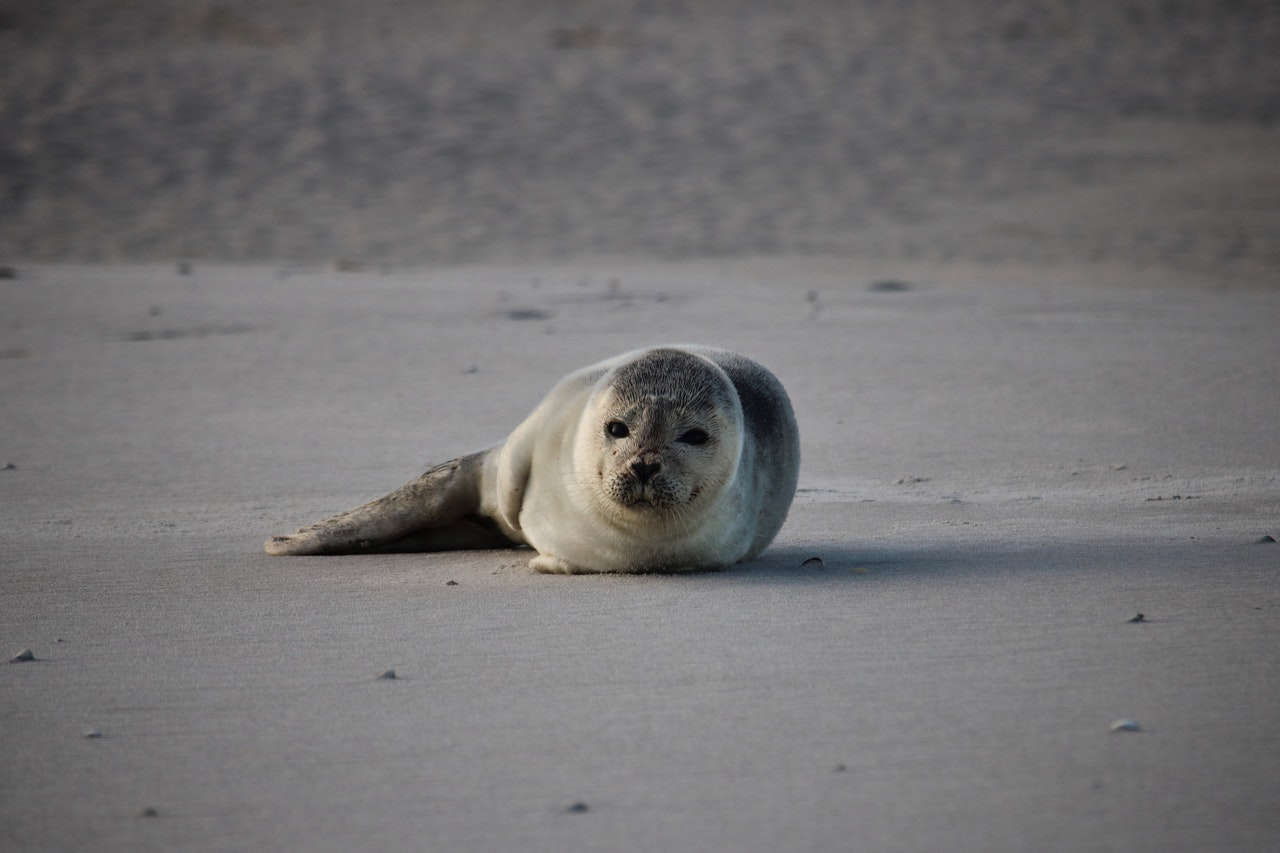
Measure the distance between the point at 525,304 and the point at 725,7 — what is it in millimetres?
16963

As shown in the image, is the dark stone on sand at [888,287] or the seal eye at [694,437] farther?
the dark stone on sand at [888,287]

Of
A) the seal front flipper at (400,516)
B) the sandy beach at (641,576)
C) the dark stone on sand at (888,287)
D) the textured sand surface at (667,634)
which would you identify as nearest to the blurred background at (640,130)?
the sandy beach at (641,576)

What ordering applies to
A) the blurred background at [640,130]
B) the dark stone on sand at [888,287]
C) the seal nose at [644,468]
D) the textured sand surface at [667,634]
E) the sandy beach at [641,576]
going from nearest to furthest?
the textured sand surface at [667,634] → the sandy beach at [641,576] → the seal nose at [644,468] → the dark stone on sand at [888,287] → the blurred background at [640,130]

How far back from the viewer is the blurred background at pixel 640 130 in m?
16.3

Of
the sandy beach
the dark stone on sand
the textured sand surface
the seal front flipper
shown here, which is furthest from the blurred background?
the seal front flipper

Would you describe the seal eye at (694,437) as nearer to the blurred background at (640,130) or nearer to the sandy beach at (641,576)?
the sandy beach at (641,576)

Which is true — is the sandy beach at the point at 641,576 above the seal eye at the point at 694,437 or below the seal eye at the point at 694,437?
below

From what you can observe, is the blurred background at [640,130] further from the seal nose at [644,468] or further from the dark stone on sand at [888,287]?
the seal nose at [644,468]

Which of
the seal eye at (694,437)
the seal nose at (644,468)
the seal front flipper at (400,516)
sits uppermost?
the seal eye at (694,437)

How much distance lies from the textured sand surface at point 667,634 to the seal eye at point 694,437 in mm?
384

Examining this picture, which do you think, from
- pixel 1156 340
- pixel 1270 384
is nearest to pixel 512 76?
pixel 1156 340

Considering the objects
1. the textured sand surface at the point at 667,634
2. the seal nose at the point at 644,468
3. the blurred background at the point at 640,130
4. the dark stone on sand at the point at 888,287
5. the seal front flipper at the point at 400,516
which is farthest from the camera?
the blurred background at the point at 640,130

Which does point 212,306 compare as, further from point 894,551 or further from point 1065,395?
point 894,551

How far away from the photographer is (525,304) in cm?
1098
